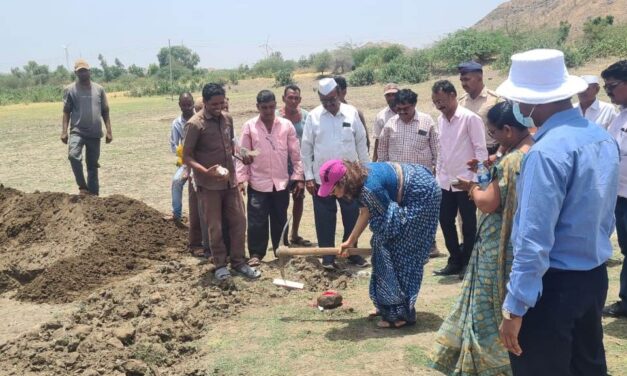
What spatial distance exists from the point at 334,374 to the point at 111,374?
1.51m

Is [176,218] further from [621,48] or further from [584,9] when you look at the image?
[584,9]

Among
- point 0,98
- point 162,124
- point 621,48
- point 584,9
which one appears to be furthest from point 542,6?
point 162,124

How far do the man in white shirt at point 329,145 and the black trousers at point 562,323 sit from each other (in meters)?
3.74

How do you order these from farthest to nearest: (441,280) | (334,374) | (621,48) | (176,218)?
(621,48) → (176,218) → (441,280) → (334,374)

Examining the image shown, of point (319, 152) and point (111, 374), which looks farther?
point (319, 152)

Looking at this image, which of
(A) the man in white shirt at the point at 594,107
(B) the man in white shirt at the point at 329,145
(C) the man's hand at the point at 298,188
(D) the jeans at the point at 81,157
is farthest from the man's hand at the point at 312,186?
(D) the jeans at the point at 81,157

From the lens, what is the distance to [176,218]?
8.02 metres

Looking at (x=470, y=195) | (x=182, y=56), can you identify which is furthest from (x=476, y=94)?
(x=182, y=56)

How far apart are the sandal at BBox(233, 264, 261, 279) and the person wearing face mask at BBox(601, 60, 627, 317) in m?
3.04

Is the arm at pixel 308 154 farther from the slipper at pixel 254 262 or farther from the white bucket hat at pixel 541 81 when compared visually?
the white bucket hat at pixel 541 81

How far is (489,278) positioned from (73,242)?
513 centimetres

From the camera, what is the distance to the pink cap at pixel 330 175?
4.57m

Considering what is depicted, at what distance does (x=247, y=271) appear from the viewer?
618cm

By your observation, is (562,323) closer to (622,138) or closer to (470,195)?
(470,195)
